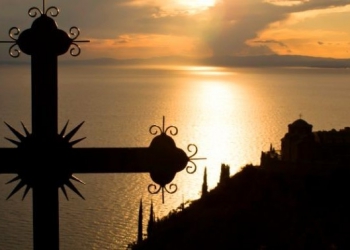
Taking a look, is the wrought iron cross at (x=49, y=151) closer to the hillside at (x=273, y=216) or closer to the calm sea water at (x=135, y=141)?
the hillside at (x=273, y=216)

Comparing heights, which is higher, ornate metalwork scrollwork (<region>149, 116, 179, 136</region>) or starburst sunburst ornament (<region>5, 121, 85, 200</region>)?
ornate metalwork scrollwork (<region>149, 116, 179, 136</region>)

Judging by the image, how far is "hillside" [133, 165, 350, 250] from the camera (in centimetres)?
3375

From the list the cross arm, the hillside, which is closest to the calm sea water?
the hillside

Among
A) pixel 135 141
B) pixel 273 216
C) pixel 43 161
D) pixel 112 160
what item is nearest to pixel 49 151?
pixel 43 161

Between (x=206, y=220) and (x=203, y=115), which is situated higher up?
(x=203, y=115)

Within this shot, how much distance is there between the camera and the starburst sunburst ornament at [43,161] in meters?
3.23

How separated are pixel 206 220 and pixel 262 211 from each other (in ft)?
17.3

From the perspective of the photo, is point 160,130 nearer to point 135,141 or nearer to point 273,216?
point 273,216

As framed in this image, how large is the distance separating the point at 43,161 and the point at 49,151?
60mm

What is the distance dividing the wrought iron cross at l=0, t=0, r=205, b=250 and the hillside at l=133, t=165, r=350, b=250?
27.6m

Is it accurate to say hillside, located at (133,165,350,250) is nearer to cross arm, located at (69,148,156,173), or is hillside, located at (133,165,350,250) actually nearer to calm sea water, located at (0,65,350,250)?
calm sea water, located at (0,65,350,250)

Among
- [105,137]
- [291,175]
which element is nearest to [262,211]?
[291,175]

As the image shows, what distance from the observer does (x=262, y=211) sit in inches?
1555

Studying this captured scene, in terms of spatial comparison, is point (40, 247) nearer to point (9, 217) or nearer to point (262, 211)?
point (262, 211)
